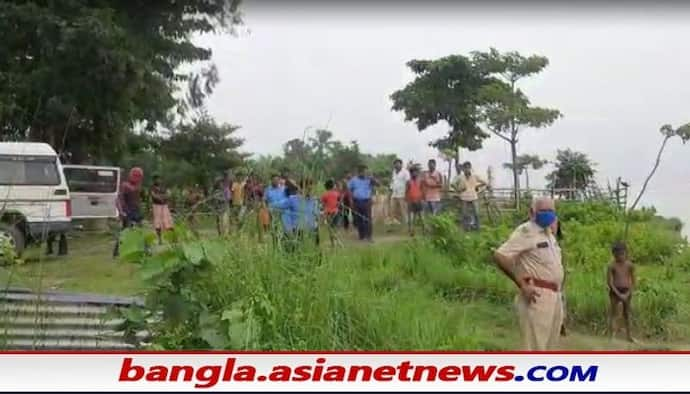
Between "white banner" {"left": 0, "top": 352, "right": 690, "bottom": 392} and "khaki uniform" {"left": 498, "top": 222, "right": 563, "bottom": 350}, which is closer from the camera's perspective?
"white banner" {"left": 0, "top": 352, "right": 690, "bottom": 392}

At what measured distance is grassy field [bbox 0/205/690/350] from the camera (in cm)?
302

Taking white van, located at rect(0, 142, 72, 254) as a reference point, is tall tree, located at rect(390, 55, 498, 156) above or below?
above

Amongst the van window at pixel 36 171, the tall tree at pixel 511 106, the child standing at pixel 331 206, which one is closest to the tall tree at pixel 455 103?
the tall tree at pixel 511 106

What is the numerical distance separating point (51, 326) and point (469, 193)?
5.91 metres

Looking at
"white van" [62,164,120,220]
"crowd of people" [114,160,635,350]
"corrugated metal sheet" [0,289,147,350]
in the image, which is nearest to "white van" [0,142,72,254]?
"white van" [62,164,120,220]

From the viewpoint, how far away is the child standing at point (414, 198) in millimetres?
8539

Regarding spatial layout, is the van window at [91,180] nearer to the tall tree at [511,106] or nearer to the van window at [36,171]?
the van window at [36,171]

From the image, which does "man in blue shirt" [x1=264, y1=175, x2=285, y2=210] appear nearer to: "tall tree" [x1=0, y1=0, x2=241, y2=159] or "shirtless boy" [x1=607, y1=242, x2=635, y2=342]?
"shirtless boy" [x1=607, y1=242, x2=635, y2=342]

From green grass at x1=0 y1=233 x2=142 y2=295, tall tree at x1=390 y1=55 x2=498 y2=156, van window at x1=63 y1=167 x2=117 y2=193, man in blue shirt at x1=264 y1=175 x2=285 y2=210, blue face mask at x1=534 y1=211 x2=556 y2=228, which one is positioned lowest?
green grass at x1=0 y1=233 x2=142 y2=295

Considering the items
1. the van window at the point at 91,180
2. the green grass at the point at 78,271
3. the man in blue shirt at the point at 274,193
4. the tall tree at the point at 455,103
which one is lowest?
the green grass at the point at 78,271

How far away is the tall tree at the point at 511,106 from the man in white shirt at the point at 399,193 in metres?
1.20


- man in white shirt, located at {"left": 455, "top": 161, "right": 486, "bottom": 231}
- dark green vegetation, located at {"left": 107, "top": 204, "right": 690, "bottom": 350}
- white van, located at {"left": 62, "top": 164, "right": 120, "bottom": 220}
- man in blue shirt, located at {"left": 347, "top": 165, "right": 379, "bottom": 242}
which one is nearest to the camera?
dark green vegetation, located at {"left": 107, "top": 204, "right": 690, "bottom": 350}

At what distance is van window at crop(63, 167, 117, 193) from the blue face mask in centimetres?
847

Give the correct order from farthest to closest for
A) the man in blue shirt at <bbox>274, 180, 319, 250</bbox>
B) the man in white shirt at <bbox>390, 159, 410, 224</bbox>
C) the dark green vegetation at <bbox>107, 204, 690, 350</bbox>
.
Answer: the man in white shirt at <bbox>390, 159, 410, 224</bbox>
the man in blue shirt at <bbox>274, 180, 319, 250</bbox>
the dark green vegetation at <bbox>107, 204, 690, 350</bbox>
